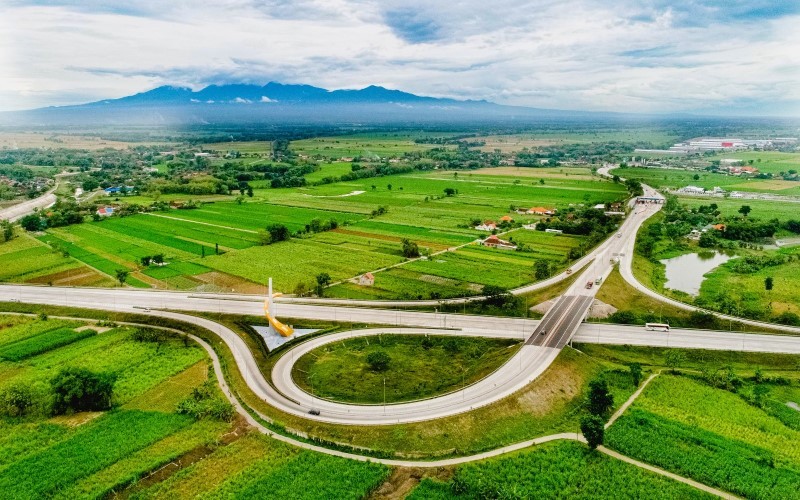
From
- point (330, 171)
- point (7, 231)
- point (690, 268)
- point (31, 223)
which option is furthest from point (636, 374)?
point (330, 171)

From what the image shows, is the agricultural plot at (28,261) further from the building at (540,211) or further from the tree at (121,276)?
the building at (540,211)

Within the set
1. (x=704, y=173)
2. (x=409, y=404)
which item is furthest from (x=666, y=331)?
(x=704, y=173)

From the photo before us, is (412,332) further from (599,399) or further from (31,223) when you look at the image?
(31,223)

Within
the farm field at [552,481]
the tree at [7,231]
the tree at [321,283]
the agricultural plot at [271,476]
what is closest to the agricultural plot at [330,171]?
the tree at [7,231]

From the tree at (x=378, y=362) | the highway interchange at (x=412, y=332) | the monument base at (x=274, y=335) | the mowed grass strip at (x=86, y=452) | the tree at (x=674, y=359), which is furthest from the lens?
the monument base at (x=274, y=335)

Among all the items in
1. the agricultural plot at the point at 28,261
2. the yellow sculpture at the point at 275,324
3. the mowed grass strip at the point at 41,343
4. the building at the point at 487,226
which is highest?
the building at the point at 487,226

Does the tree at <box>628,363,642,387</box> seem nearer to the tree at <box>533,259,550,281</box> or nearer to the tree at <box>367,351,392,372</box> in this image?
the tree at <box>367,351,392,372</box>

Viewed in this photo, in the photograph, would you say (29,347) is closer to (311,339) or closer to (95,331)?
(95,331)
